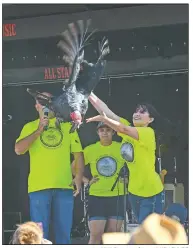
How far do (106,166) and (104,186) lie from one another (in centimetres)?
18

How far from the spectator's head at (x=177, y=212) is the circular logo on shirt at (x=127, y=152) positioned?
55cm

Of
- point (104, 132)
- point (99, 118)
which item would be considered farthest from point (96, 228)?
point (99, 118)

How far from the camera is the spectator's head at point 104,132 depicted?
6.27 meters

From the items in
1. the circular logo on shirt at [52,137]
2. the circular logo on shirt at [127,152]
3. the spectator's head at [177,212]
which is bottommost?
the spectator's head at [177,212]

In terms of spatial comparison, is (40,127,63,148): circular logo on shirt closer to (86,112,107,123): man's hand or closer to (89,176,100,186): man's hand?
(86,112,107,123): man's hand

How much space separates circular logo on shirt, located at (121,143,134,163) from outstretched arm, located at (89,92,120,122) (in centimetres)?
24

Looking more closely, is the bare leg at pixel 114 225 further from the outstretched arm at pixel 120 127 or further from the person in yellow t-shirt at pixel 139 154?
the outstretched arm at pixel 120 127

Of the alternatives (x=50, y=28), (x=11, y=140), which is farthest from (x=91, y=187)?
(x=50, y=28)

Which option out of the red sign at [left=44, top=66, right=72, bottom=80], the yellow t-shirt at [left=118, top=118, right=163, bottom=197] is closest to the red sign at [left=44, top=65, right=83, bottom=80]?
the red sign at [left=44, top=66, right=72, bottom=80]

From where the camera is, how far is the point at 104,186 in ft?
20.6

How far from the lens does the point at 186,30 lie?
239 inches

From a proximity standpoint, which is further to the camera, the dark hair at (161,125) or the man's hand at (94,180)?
the man's hand at (94,180)

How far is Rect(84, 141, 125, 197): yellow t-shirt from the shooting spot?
20.5 ft

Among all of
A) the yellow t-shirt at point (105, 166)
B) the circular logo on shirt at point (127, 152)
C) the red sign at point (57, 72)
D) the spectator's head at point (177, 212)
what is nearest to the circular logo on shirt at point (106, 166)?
the yellow t-shirt at point (105, 166)
